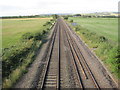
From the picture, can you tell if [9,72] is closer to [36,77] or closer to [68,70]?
[36,77]

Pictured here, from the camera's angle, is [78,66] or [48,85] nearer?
[48,85]

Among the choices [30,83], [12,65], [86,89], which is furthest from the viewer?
[12,65]

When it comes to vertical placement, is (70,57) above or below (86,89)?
above

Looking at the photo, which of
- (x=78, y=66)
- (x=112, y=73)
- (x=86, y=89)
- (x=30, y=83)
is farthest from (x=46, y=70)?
(x=112, y=73)

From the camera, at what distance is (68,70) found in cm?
1391

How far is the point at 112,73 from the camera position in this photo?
13.3 metres

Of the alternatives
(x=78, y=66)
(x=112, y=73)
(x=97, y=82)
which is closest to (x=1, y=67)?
(x=78, y=66)

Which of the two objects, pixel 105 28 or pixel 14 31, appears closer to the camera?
pixel 14 31

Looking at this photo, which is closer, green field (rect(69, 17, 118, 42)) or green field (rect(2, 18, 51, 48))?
green field (rect(2, 18, 51, 48))

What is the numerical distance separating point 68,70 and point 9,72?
5518mm

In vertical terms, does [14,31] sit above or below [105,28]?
below

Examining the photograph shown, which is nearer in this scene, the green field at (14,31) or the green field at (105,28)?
the green field at (14,31)

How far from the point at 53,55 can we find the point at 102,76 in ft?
26.1

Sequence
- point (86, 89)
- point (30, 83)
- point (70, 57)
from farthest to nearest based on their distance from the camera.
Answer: point (70, 57)
point (30, 83)
point (86, 89)
